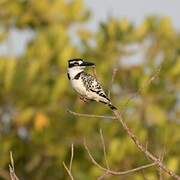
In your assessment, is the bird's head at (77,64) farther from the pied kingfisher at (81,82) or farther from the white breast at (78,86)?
the white breast at (78,86)

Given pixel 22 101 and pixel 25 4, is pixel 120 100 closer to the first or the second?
pixel 22 101

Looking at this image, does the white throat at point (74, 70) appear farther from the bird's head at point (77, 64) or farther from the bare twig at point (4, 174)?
the bare twig at point (4, 174)

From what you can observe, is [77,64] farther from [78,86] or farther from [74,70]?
[78,86]

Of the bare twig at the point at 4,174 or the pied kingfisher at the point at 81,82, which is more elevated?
the pied kingfisher at the point at 81,82

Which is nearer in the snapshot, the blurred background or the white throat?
the white throat

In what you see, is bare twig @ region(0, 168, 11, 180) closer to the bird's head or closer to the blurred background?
the blurred background

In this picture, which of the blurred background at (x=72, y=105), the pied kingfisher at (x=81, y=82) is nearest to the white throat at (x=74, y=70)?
the pied kingfisher at (x=81, y=82)

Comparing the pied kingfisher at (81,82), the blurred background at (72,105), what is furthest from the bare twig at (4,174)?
the pied kingfisher at (81,82)

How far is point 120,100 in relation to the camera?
80.0ft

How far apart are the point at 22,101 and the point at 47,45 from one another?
3.08 meters

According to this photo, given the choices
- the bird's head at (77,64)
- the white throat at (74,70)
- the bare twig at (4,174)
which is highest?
the bird's head at (77,64)

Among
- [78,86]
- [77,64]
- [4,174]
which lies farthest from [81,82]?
[4,174]

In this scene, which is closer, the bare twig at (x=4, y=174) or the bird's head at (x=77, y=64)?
the bird's head at (x=77, y=64)

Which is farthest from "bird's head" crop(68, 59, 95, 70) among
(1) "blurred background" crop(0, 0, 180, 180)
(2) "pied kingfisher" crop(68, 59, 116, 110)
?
(1) "blurred background" crop(0, 0, 180, 180)
